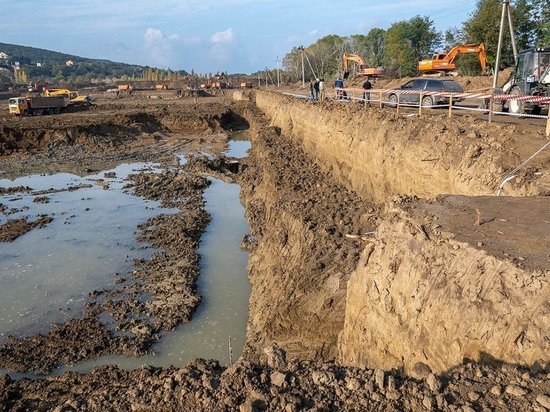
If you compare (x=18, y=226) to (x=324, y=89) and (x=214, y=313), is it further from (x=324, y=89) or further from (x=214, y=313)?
(x=324, y=89)

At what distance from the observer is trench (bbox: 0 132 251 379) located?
31.9 feet

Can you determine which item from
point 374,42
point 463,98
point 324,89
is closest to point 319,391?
point 463,98

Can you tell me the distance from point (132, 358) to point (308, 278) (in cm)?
421

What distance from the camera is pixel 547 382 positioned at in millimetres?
3840

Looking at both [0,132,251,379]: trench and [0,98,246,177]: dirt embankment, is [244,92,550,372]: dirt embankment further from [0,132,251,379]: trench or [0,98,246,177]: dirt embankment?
[0,98,246,177]: dirt embankment

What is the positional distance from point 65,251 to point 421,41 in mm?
57897

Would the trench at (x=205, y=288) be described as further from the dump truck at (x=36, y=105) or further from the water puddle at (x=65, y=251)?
the dump truck at (x=36, y=105)

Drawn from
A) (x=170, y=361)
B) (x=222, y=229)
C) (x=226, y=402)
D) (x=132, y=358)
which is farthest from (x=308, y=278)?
(x=222, y=229)

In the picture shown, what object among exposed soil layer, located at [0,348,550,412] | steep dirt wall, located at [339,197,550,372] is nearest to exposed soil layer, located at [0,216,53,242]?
exposed soil layer, located at [0,348,550,412]

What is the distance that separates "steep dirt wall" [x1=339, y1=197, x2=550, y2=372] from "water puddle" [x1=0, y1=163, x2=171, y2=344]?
8205 mm

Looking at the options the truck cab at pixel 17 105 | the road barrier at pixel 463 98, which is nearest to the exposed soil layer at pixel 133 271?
the road barrier at pixel 463 98

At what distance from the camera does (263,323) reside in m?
9.84

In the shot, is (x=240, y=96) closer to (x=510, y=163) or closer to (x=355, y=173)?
(x=355, y=173)

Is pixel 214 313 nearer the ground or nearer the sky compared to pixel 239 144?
nearer the ground
